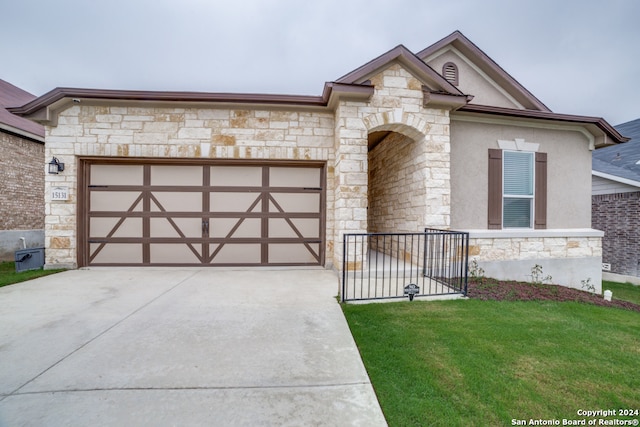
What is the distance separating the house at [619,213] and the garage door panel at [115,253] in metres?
14.3

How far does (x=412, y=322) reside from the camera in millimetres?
3617

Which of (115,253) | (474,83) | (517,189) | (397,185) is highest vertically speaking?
(474,83)

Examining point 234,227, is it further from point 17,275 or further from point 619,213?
point 619,213

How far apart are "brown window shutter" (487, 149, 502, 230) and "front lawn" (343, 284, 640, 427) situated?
8.54 feet

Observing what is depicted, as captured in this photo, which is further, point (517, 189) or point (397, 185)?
point (397, 185)

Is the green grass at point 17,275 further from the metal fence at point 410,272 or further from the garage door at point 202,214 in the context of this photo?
the metal fence at point 410,272

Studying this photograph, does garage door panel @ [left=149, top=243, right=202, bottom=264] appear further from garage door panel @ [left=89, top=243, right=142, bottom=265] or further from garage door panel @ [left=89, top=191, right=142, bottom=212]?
garage door panel @ [left=89, top=191, right=142, bottom=212]

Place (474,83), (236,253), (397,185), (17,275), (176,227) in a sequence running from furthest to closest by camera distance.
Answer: (474,83)
(397,185)
(236,253)
(176,227)
(17,275)

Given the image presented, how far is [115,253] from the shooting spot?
6.48m

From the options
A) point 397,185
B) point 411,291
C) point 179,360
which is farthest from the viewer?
point 397,185

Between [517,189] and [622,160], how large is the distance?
317 inches

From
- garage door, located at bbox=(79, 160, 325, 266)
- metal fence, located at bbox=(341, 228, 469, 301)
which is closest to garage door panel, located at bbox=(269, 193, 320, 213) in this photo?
garage door, located at bbox=(79, 160, 325, 266)

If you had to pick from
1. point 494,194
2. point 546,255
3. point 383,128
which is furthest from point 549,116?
point 383,128

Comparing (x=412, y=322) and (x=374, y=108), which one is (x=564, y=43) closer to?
(x=374, y=108)
